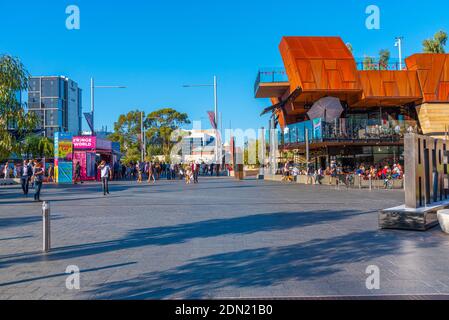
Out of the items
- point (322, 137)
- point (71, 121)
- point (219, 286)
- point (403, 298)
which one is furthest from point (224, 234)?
point (71, 121)

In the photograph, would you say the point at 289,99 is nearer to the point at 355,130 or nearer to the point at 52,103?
the point at 355,130

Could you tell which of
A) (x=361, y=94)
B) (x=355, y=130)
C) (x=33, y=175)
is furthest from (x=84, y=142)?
(x=361, y=94)

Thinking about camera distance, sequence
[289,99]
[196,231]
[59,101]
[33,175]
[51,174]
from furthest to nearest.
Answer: [59,101]
[51,174]
[289,99]
[33,175]
[196,231]

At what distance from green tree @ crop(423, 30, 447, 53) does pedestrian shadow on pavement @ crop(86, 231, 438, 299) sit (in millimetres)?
44561

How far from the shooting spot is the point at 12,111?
10070 millimetres

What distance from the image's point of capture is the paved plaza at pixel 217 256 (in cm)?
527

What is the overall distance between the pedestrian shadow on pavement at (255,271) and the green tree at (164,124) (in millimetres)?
58909

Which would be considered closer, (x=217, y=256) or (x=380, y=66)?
(x=217, y=256)

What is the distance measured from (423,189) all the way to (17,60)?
10.6m

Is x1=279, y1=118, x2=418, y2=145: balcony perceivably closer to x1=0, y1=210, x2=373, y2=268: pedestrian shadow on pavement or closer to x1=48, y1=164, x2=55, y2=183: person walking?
x1=0, y1=210, x2=373, y2=268: pedestrian shadow on pavement

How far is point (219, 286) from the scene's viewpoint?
5.34 meters

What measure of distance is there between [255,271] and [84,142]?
30.5 m
